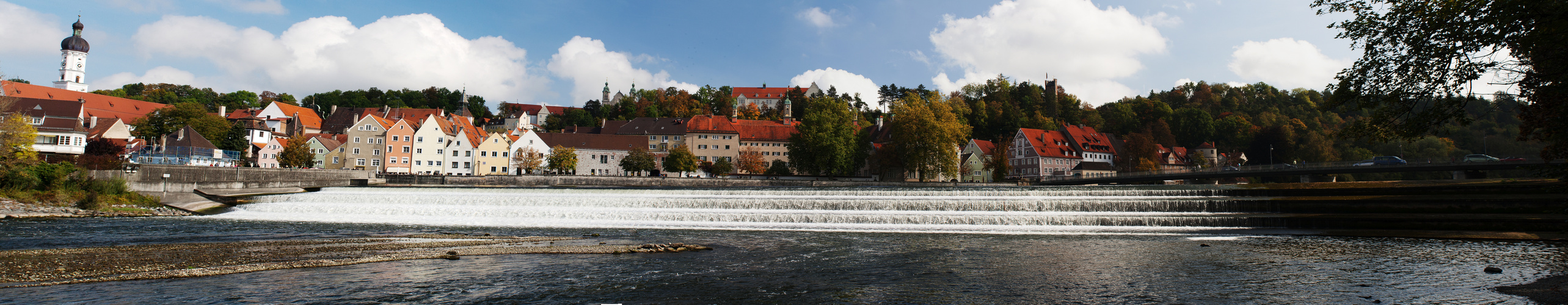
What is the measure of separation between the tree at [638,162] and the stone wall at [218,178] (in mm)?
24702

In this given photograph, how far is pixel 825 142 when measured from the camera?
6009 cm

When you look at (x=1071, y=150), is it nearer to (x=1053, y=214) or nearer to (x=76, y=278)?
(x=1053, y=214)

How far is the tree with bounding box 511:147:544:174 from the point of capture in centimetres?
6944

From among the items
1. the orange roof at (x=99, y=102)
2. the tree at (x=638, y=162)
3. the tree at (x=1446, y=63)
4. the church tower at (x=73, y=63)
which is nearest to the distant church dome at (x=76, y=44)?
the church tower at (x=73, y=63)

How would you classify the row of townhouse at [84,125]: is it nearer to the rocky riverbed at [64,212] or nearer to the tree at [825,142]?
the rocky riverbed at [64,212]

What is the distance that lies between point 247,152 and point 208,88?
8064cm

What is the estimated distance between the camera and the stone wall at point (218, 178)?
1280 inches

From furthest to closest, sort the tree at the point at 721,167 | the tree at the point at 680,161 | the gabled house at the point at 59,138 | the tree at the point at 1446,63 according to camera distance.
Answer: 1. the tree at the point at 680,161
2. the tree at the point at 721,167
3. the gabled house at the point at 59,138
4. the tree at the point at 1446,63

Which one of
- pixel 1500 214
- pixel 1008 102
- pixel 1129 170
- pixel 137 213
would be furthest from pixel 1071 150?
pixel 137 213

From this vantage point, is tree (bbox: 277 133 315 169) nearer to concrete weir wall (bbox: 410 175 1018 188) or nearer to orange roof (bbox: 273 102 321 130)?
concrete weir wall (bbox: 410 175 1018 188)

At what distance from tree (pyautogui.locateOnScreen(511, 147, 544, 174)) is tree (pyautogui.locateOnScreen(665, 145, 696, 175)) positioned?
1294cm

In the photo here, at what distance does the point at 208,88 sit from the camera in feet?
423

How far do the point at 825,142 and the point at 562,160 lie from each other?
88.6ft

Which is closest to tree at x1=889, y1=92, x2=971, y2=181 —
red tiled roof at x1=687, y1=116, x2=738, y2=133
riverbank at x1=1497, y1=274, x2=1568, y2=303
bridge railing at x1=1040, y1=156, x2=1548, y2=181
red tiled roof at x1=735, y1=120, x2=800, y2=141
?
bridge railing at x1=1040, y1=156, x2=1548, y2=181
